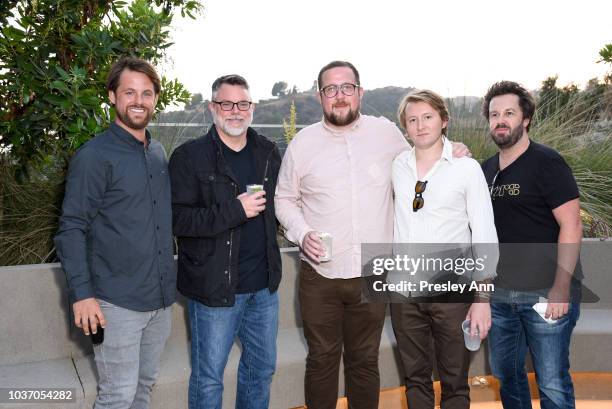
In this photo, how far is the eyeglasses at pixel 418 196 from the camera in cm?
281

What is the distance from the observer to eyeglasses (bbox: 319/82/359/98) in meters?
3.15

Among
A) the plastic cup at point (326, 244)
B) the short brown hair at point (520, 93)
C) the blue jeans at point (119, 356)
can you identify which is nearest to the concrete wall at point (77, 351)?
the blue jeans at point (119, 356)

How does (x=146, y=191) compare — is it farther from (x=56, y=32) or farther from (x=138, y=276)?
(x=56, y=32)

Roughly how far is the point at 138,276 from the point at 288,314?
6.36 feet

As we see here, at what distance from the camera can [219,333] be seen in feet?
9.87

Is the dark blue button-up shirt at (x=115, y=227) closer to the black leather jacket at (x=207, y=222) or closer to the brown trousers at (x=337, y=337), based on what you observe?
the black leather jacket at (x=207, y=222)

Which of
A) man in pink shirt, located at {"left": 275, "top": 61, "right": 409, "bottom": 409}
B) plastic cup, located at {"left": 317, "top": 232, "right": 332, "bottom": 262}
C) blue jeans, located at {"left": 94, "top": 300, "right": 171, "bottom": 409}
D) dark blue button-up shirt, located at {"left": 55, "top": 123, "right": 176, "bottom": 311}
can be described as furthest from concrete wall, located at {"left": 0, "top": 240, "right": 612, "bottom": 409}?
plastic cup, located at {"left": 317, "top": 232, "right": 332, "bottom": 262}

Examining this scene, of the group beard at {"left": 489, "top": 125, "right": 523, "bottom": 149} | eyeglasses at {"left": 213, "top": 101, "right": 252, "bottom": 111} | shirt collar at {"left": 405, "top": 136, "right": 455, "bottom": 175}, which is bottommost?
shirt collar at {"left": 405, "top": 136, "right": 455, "bottom": 175}

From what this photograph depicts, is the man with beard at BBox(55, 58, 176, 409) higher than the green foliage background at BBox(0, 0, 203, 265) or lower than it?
lower

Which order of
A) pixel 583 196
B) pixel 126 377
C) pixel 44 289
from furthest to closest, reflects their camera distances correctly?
1. pixel 583 196
2. pixel 44 289
3. pixel 126 377

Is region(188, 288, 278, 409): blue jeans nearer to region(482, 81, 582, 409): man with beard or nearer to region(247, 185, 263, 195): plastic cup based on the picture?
region(247, 185, 263, 195): plastic cup

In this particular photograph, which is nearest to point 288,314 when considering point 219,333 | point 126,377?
point 219,333

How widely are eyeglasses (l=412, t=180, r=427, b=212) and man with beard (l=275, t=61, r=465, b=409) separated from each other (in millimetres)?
353

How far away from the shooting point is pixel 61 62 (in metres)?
4.35
